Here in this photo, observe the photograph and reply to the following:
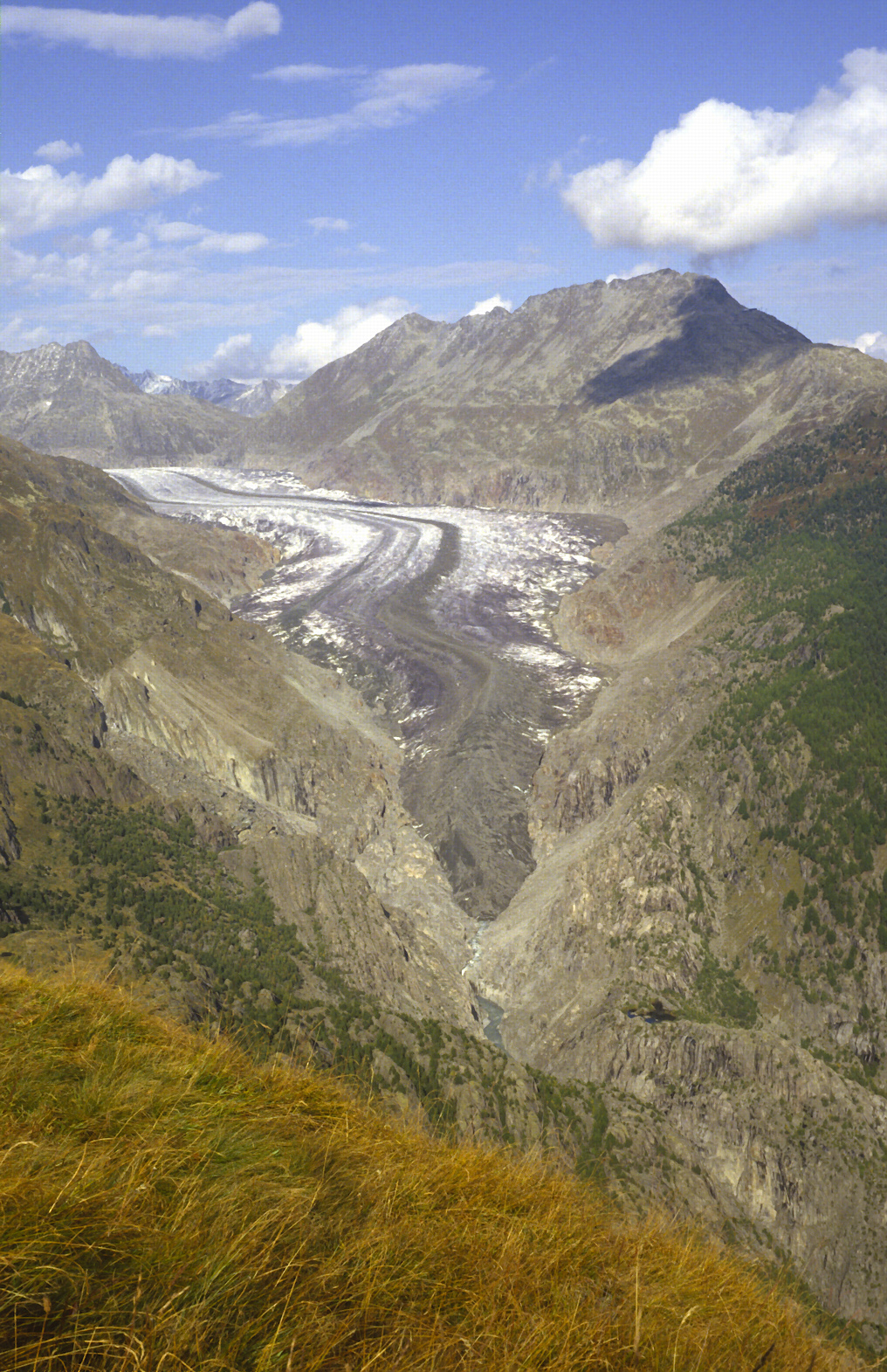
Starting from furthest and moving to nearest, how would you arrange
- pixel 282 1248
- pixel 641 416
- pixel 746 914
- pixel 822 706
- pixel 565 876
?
pixel 641 416, pixel 565 876, pixel 822 706, pixel 746 914, pixel 282 1248

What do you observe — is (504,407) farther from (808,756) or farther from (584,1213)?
(584,1213)

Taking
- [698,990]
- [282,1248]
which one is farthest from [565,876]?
[282,1248]

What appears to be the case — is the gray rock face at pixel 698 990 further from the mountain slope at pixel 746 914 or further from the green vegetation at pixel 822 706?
the green vegetation at pixel 822 706

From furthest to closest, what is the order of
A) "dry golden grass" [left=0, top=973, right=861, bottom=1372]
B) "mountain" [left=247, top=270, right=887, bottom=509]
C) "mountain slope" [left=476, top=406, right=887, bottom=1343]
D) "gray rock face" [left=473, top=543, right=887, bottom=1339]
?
"mountain" [left=247, top=270, right=887, bottom=509] → "mountain slope" [left=476, top=406, right=887, bottom=1343] → "gray rock face" [left=473, top=543, right=887, bottom=1339] → "dry golden grass" [left=0, top=973, right=861, bottom=1372]

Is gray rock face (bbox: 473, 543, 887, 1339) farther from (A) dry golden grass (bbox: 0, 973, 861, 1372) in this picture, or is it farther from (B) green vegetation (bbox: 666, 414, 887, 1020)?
(A) dry golden grass (bbox: 0, 973, 861, 1372)

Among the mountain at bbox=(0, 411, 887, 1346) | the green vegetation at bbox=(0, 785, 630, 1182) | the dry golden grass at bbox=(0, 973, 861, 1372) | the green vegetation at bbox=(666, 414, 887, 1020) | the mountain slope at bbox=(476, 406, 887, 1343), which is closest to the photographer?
the dry golden grass at bbox=(0, 973, 861, 1372)

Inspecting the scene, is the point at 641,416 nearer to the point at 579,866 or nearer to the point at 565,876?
the point at 565,876

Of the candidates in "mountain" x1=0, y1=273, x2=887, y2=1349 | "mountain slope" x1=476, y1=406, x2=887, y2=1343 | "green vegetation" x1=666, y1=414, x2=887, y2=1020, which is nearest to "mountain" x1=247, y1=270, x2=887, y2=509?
"mountain" x1=0, y1=273, x2=887, y2=1349

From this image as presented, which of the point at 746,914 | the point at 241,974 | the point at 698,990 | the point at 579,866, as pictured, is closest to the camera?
the point at 241,974
